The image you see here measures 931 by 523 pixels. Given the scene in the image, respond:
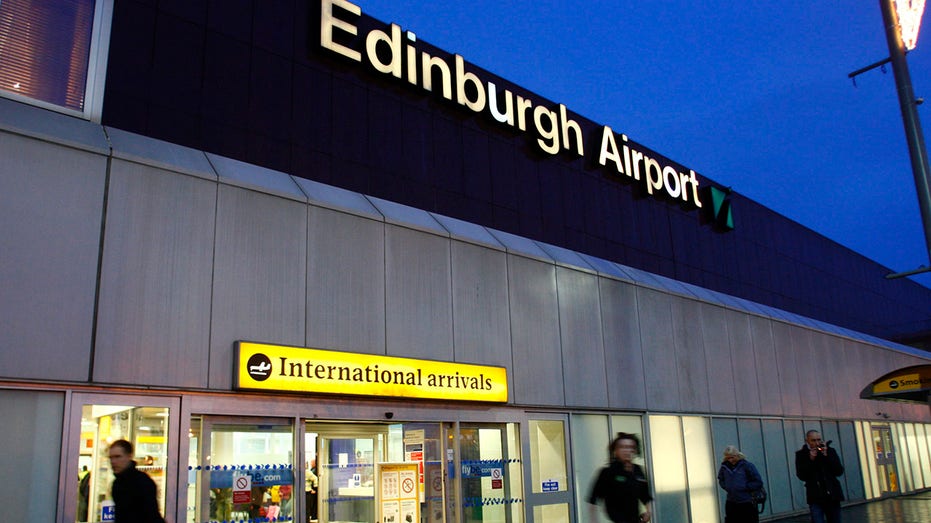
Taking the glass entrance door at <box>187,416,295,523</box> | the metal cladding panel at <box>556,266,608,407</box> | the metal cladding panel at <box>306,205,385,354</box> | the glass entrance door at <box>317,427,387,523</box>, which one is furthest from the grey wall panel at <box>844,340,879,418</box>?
the glass entrance door at <box>187,416,295,523</box>

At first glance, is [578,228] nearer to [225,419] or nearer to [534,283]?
[534,283]

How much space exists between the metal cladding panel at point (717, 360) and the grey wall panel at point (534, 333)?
5.12 meters

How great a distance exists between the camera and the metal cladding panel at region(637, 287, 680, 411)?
48.6ft

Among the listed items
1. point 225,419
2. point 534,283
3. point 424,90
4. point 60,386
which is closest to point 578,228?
point 534,283

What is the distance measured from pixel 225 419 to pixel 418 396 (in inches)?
105

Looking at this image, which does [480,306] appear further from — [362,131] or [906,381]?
[906,381]

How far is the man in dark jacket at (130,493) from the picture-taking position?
232 inches

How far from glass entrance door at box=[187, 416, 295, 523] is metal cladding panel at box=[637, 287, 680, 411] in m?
7.68

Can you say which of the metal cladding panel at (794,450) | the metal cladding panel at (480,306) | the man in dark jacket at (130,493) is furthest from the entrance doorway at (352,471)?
the metal cladding panel at (794,450)

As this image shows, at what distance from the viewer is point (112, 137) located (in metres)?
8.55

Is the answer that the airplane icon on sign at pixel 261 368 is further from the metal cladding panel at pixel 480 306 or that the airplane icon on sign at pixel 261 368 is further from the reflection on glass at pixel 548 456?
the reflection on glass at pixel 548 456

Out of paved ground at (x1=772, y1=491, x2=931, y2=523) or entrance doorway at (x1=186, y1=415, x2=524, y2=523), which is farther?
paved ground at (x1=772, y1=491, x2=931, y2=523)

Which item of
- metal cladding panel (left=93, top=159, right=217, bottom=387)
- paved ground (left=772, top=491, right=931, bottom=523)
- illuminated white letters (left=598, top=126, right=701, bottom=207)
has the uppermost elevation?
illuminated white letters (left=598, top=126, right=701, bottom=207)

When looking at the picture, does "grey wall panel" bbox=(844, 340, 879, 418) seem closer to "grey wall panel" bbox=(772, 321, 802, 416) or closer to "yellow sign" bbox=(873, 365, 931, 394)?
"grey wall panel" bbox=(772, 321, 802, 416)
